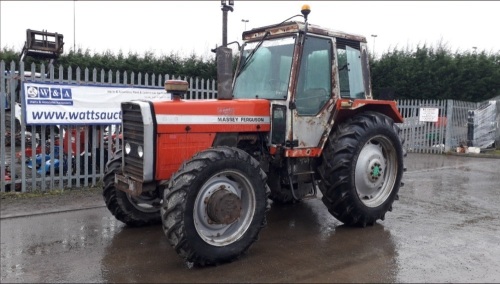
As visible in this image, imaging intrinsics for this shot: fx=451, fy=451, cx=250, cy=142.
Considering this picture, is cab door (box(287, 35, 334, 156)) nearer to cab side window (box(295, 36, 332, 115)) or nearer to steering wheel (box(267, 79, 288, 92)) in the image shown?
cab side window (box(295, 36, 332, 115))

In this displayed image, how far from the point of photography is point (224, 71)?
17.2ft

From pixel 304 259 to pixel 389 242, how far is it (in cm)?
127

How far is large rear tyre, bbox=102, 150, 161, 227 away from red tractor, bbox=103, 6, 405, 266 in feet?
0.04

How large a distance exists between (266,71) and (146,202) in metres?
2.27

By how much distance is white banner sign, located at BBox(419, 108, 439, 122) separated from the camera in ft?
51.8

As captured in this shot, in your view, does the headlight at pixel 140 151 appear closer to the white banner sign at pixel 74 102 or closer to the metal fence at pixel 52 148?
the white banner sign at pixel 74 102

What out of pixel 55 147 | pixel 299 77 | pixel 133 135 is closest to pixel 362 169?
pixel 299 77

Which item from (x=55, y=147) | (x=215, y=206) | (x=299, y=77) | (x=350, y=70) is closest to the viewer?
(x=215, y=206)

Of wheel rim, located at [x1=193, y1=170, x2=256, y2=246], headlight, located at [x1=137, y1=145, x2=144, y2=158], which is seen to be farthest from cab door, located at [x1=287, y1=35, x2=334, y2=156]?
headlight, located at [x1=137, y1=145, x2=144, y2=158]

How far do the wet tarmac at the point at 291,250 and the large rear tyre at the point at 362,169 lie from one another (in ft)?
0.97

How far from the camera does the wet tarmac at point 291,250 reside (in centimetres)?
428

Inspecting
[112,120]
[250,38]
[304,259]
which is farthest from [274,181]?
[112,120]

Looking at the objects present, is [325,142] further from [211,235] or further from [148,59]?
[148,59]

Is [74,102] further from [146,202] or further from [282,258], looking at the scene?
[282,258]
